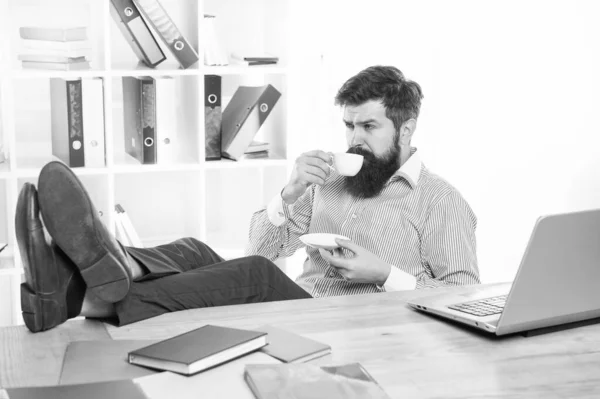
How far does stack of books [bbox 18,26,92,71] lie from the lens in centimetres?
312

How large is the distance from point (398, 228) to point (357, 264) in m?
0.37

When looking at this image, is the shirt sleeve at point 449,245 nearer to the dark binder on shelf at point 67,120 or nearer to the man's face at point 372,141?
the man's face at point 372,141

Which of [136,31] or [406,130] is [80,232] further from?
[136,31]

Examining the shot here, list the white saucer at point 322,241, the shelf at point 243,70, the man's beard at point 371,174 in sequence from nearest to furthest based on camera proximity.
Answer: the white saucer at point 322,241 → the man's beard at point 371,174 → the shelf at point 243,70

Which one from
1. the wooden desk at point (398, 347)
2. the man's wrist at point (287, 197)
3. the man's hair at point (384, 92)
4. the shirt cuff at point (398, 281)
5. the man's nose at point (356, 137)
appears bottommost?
the shirt cuff at point (398, 281)

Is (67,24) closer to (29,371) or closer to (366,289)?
(366,289)

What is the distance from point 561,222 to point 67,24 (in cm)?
243

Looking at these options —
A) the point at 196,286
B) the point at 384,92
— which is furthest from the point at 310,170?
the point at 196,286

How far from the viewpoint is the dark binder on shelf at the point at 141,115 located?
128 inches

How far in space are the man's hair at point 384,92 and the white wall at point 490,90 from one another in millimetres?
685

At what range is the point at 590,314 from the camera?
5.68 ft

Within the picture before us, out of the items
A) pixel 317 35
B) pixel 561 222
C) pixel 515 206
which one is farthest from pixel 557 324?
pixel 317 35

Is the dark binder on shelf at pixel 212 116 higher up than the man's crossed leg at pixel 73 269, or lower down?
higher up

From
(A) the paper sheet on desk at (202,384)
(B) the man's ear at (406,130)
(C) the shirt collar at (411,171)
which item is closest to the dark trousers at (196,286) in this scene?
(A) the paper sheet on desk at (202,384)
